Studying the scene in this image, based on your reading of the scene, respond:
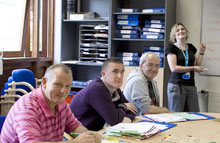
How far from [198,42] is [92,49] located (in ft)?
5.24

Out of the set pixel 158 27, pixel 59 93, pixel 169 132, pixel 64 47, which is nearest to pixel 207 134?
pixel 169 132

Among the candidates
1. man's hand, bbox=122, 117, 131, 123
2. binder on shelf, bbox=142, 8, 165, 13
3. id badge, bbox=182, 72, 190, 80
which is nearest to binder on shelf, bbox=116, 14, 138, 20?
binder on shelf, bbox=142, 8, 165, 13

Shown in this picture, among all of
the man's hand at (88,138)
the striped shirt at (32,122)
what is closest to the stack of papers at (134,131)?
the man's hand at (88,138)

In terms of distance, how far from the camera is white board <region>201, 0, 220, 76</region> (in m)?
4.42

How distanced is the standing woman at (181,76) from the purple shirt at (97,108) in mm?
1496

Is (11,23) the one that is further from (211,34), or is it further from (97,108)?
(211,34)

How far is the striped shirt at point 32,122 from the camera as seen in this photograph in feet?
5.16

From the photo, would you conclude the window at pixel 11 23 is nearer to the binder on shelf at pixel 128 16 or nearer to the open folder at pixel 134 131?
the binder on shelf at pixel 128 16

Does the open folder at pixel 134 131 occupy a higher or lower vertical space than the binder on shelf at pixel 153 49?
lower

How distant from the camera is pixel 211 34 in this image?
4473 millimetres

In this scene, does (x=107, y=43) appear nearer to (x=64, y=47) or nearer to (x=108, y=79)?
(x=64, y=47)

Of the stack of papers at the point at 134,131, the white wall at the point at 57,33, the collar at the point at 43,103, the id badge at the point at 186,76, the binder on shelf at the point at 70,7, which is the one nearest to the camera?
the collar at the point at 43,103

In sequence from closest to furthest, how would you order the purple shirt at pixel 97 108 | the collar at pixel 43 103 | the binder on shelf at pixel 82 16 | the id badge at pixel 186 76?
the collar at pixel 43 103 → the purple shirt at pixel 97 108 → the id badge at pixel 186 76 → the binder on shelf at pixel 82 16

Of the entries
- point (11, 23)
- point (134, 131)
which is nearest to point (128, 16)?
point (11, 23)
